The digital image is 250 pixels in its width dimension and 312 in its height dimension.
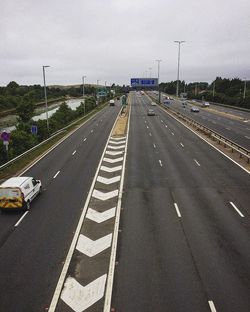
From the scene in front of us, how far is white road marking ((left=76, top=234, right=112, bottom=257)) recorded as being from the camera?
14.8m

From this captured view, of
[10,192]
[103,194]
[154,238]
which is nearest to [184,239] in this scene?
[154,238]

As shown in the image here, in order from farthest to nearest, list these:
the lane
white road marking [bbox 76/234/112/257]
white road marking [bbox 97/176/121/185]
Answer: white road marking [bbox 97/176/121/185] < white road marking [bbox 76/234/112/257] < the lane

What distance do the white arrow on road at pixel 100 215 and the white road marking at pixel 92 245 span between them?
2.09 metres

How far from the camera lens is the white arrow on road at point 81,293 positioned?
11227mm

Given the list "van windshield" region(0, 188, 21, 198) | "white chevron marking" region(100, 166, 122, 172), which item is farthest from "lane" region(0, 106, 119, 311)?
"van windshield" region(0, 188, 21, 198)

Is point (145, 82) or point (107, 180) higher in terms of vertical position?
point (145, 82)

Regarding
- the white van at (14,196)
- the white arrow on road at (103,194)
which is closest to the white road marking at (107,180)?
the white arrow on road at (103,194)

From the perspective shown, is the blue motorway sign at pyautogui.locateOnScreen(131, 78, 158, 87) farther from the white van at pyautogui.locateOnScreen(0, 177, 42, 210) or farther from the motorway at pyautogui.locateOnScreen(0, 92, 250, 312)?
the white van at pyautogui.locateOnScreen(0, 177, 42, 210)

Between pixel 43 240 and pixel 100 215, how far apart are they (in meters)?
3.99

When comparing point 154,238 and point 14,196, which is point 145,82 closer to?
point 14,196

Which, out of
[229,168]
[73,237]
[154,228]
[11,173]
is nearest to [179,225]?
[154,228]

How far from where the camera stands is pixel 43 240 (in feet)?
52.3

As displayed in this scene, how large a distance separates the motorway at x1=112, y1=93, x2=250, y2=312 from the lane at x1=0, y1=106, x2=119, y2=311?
2.65 m

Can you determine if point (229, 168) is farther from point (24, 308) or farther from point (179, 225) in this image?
point (24, 308)
